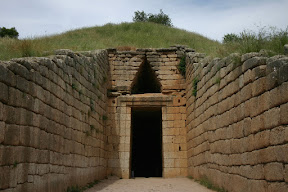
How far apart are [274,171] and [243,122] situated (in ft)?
4.75

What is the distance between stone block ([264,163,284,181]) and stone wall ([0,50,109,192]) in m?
3.73

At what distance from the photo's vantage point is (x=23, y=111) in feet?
16.4

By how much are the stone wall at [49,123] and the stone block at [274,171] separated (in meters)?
3.73

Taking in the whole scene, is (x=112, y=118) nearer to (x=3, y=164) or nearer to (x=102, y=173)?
(x=102, y=173)

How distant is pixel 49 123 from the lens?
615 centimetres

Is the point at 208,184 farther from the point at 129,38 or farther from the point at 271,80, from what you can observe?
the point at 129,38

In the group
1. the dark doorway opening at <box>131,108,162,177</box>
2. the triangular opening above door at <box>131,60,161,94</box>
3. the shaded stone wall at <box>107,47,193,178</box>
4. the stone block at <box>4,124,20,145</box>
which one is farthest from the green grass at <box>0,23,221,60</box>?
the stone block at <box>4,124,20,145</box>

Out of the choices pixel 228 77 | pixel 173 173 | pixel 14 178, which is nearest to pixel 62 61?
pixel 14 178

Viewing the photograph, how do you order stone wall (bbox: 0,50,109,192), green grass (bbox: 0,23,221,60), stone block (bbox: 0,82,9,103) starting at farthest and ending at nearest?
green grass (bbox: 0,23,221,60), stone wall (bbox: 0,50,109,192), stone block (bbox: 0,82,9,103)

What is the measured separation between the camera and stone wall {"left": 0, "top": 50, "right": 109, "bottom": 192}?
459 centimetres

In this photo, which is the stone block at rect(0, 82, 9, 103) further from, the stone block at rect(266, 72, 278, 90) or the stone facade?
the stone block at rect(266, 72, 278, 90)

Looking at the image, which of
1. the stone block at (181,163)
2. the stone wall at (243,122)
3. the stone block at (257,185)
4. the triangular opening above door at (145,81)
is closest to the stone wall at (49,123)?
the stone block at (181,163)

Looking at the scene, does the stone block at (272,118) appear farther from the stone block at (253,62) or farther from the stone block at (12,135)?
the stone block at (12,135)

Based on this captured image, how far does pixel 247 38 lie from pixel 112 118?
6.74 meters
